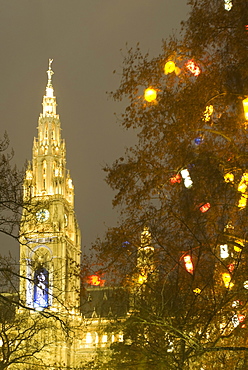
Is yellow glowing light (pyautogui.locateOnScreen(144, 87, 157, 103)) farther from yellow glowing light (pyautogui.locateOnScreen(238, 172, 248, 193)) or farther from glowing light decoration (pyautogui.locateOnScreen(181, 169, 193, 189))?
yellow glowing light (pyautogui.locateOnScreen(238, 172, 248, 193))

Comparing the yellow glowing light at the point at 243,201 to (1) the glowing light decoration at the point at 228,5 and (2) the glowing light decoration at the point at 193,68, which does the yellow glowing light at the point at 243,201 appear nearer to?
(2) the glowing light decoration at the point at 193,68

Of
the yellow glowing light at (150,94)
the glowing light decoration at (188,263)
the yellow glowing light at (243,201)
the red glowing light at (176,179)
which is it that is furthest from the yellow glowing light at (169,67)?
the glowing light decoration at (188,263)

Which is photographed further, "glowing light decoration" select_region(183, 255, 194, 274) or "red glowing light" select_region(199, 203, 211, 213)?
"glowing light decoration" select_region(183, 255, 194, 274)

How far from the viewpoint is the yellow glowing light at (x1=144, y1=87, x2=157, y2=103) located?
21.0m

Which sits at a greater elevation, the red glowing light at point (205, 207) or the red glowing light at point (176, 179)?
the red glowing light at point (176, 179)

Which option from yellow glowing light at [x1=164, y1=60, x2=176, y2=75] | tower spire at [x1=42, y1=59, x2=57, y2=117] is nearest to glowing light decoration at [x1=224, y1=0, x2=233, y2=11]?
yellow glowing light at [x1=164, y1=60, x2=176, y2=75]

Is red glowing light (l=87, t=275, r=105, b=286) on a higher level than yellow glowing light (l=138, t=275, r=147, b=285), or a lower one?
higher

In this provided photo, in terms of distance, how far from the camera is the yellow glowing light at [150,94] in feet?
68.8

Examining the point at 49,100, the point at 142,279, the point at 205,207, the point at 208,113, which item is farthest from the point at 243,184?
the point at 49,100

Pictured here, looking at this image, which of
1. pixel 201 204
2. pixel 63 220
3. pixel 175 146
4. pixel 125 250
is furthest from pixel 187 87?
pixel 63 220

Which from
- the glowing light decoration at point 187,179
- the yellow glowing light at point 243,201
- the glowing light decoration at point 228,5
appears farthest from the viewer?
the glowing light decoration at point 187,179

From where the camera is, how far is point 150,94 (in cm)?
2098

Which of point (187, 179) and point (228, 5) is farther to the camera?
point (187, 179)

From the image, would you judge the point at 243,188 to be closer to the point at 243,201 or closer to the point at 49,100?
the point at 243,201
